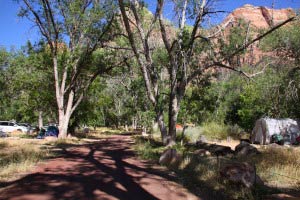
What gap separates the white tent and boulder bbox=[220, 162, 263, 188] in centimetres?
1735

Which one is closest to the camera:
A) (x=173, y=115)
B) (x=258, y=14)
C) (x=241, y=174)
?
(x=241, y=174)

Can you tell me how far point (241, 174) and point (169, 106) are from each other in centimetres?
1097

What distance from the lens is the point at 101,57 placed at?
27.1 m

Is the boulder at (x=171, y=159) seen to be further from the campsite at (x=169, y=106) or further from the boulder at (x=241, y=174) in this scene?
the boulder at (x=241, y=174)

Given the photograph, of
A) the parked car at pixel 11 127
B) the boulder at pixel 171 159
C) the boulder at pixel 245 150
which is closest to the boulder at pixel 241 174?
the boulder at pixel 171 159

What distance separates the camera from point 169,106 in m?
19.1

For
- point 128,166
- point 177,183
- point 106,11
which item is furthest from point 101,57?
point 177,183

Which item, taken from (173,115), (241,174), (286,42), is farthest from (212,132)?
(241,174)

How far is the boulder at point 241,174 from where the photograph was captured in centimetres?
813

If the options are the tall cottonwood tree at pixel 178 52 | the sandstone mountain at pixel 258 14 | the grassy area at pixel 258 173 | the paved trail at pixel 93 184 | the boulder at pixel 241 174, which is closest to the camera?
the paved trail at pixel 93 184

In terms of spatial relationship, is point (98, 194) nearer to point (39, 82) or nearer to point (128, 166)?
point (128, 166)

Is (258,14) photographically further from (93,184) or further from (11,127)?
(11,127)

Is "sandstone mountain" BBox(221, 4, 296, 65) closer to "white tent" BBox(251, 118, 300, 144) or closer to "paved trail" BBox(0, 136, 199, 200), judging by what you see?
"white tent" BBox(251, 118, 300, 144)

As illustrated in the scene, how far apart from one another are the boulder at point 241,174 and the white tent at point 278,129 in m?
17.3
